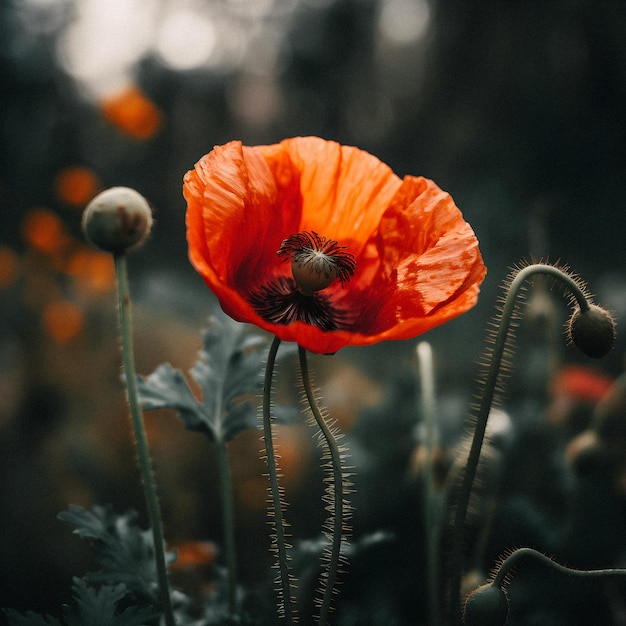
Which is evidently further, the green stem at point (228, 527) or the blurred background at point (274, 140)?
the blurred background at point (274, 140)

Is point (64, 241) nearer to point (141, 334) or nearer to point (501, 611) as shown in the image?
point (141, 334)

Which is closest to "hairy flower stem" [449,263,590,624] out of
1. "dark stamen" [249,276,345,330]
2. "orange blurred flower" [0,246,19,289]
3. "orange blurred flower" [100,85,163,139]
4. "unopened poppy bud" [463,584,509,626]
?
"unopened poppy bud" [463,584,509,626]

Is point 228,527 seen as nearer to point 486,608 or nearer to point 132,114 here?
point 486,608

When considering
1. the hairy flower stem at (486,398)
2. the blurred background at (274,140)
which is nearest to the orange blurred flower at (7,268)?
the blurred background at (274,140)

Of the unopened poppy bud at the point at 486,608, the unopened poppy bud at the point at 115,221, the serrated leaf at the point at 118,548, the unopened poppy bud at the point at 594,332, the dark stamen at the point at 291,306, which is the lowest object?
the serrated leaf at the point at 118,548

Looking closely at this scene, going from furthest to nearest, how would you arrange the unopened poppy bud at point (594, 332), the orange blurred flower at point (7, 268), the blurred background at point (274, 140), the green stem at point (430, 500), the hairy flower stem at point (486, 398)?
the orange blurred flower at point (7, 268)
the blurred background at point (274, 140)
the green stem at point (430, 500)
the unopened poppy bud at point (594, 332)
the hairy flower stem at point (486, 398)

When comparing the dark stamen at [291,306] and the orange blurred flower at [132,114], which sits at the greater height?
the orange blurred flower at [132,114]

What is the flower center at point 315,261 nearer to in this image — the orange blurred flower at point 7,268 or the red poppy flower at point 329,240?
the red poppy flower at point 329,240
